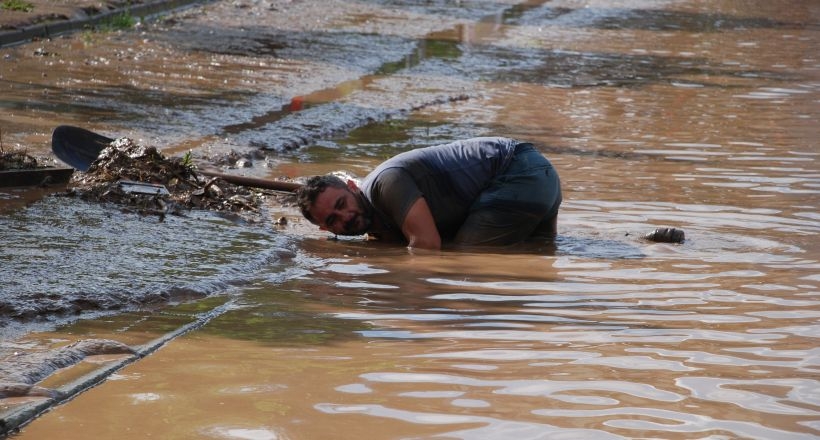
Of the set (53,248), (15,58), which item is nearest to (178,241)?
(53,248)

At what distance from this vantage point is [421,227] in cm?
725

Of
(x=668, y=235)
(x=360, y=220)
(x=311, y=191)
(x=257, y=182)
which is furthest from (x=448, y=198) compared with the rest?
(x=257, y=182)

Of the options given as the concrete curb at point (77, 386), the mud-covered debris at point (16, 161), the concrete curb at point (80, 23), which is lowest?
the concrete curb at point (77, 386)

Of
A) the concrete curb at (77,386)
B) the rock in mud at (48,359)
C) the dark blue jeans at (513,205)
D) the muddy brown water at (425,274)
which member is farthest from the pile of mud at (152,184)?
the rock in mud at (48,359)

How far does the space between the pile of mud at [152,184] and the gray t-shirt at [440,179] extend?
1265 mm

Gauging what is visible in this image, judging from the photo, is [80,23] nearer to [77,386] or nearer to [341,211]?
[341,211]

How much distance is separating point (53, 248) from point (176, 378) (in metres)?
2.24

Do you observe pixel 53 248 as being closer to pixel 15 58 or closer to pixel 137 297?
pixel 137 297

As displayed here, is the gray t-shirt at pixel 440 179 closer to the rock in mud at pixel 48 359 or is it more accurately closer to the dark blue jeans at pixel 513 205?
the dark blue jeans at pixel 513 205

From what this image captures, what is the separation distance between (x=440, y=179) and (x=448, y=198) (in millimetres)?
153

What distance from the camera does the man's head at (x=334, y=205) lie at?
7.16m

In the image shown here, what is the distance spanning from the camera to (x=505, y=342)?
5137mm

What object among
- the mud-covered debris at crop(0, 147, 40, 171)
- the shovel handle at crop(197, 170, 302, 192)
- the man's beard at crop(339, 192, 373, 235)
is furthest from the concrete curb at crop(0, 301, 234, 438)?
the mud-covered debris at crop(0, 147, 40, 171)

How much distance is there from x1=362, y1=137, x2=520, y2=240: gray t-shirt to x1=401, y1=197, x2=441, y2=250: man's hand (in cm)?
4
